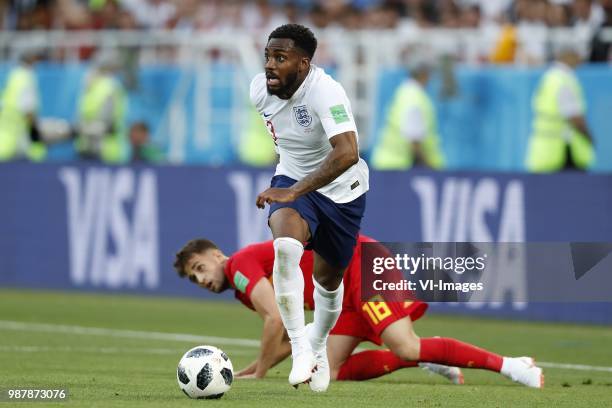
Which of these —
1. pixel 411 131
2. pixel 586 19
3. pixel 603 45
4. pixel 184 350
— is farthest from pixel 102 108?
pixel 184 350

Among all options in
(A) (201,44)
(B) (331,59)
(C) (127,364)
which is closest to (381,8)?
(B) (331,59)

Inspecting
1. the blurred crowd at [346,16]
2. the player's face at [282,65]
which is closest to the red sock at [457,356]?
the player's face at [282,65]

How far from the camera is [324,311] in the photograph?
936cm

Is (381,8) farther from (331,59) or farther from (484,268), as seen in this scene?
(484,268)

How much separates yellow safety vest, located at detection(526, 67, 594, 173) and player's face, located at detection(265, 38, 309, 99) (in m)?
8.71

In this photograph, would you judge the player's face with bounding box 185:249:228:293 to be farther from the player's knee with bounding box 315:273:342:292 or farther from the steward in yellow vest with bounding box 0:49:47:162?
the steward in yellow vest with bounding box 0:49:47:162

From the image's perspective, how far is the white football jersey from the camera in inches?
345

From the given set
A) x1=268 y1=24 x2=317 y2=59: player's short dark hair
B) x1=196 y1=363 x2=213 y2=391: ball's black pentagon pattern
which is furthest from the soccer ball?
x1=268 y1=24 x2=317 y2=59: player's short dark hair

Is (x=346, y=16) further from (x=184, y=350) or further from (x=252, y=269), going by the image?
(x=252, y=269)

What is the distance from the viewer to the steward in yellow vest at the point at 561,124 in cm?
1697

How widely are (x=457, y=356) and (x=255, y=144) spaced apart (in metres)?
10.3

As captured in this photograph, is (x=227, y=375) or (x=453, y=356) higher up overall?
(x=227, y=375)

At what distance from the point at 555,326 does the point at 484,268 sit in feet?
20.8

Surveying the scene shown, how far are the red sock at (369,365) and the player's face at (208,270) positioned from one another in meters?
1.02
